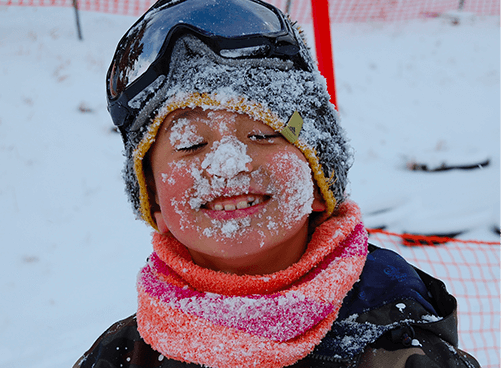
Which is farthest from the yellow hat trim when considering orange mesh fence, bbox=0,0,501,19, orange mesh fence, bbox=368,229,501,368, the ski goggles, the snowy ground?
orange mesh fence, bbox=0,0,501,19

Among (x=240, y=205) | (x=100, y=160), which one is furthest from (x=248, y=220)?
(x=100, y=160)

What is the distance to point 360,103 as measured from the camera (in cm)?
681

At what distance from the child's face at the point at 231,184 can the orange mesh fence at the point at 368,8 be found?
25.3ft

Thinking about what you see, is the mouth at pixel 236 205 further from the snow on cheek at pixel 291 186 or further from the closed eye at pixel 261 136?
the closed eye at pixel 261 136

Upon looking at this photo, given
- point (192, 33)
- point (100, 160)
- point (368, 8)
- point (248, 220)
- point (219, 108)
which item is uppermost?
point (192, 33)

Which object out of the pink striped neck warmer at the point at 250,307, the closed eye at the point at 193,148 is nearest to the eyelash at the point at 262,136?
the closed eye at the point at 193,148

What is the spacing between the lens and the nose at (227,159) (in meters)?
1.37

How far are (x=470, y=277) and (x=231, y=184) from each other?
2.69 m

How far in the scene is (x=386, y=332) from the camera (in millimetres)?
1404

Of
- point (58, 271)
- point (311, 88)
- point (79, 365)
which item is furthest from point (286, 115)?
point (58, 271)

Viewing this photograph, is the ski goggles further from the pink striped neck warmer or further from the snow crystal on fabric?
the pink striped neck warmer

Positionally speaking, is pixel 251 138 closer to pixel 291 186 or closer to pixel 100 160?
pixel 291 186

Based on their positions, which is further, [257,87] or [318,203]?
[318,203]

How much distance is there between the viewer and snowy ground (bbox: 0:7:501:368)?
3070 mm
